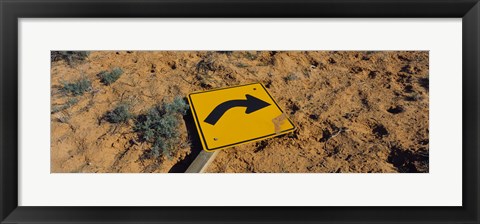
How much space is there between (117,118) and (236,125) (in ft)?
3.38

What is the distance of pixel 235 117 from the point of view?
89.1 inches

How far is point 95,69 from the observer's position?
2.78 metres

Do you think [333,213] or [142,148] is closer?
[333,213]

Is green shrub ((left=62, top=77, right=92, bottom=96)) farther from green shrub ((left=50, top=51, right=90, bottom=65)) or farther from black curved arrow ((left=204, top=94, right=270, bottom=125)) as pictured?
black curved arrow ((left=204, top=94, right=270, bottom=125))

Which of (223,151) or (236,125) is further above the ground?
(236,125)

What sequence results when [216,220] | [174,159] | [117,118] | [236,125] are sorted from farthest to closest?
[117,118] < [174,159] < [236,125] < [216,220]

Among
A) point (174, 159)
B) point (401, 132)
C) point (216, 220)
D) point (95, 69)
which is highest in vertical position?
point (95, 69)

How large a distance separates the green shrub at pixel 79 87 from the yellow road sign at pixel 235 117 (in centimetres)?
86

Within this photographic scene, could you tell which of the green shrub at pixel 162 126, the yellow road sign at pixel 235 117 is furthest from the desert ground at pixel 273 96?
the yellow road sign at pixel 235 117
